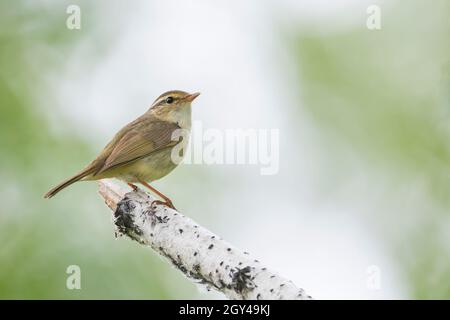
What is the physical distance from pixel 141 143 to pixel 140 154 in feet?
0.55

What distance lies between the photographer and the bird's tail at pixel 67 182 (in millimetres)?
5902

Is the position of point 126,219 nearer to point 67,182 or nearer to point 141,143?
point 67,182

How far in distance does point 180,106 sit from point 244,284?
150 inches

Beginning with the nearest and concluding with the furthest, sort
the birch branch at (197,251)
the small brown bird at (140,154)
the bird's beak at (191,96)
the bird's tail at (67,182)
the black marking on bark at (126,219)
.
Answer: the birch branch at (197,251) → the black marking on bark at (126,219) → the bird's tail at (67,182) → the small brown bird at (140,154) → the bird's beak at (191,96)

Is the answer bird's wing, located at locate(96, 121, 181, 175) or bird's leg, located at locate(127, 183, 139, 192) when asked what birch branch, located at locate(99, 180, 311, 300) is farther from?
bird's wing, located at locate(96, 121, 181, 175)

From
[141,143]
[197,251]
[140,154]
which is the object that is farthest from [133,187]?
[197,251]

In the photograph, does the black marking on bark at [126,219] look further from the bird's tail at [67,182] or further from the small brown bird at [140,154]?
the bird's tail at [67,182]

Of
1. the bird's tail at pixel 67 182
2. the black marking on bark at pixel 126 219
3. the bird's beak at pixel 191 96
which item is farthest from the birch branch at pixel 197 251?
the bird's beak at pixel 191 96

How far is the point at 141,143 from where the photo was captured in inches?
254

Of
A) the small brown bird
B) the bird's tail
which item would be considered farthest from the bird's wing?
the bird's tail

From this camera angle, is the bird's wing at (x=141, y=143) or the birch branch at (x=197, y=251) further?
the bird's wing at (x=141, y=143)

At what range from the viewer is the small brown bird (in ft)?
20.1

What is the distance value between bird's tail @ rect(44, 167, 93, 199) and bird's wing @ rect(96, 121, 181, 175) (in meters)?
0.12
